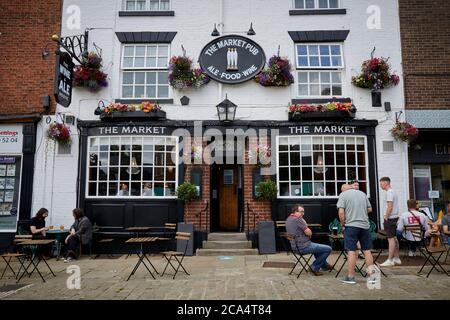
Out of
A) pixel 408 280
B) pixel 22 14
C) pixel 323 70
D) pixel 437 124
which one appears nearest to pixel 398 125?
pixel 437 124

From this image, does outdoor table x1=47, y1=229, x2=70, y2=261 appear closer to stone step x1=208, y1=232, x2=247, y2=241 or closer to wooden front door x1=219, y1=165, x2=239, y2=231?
stone step x1=208, y1=232, x2=247, y2=241

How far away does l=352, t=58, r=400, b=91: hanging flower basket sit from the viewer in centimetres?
1050

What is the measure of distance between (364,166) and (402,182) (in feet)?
3.62

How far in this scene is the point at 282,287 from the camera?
6.41 m

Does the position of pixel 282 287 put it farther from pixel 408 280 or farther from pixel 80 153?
pixel 80 153

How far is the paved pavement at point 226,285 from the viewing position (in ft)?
19.4

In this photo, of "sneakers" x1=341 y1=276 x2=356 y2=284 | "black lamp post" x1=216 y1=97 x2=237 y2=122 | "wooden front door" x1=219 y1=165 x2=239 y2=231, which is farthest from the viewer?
"wooden front door" x1=219 y1=165 x2=239 y2=231

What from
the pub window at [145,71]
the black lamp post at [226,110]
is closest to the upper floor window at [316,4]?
the black lamp post at [226,110]

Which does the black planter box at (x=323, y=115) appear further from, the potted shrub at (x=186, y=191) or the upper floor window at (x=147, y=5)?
the upper floor window at (x=147, y=5)

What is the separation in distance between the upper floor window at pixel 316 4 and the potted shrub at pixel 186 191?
6.24 m

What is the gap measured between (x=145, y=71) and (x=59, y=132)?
2.97 meters

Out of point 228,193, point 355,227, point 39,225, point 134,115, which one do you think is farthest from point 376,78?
point 39,225

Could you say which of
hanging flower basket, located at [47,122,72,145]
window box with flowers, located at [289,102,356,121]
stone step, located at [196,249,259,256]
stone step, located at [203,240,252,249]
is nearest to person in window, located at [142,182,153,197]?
stone step, located at [203,240,252,249]

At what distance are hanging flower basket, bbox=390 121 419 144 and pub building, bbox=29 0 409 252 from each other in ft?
0.80
